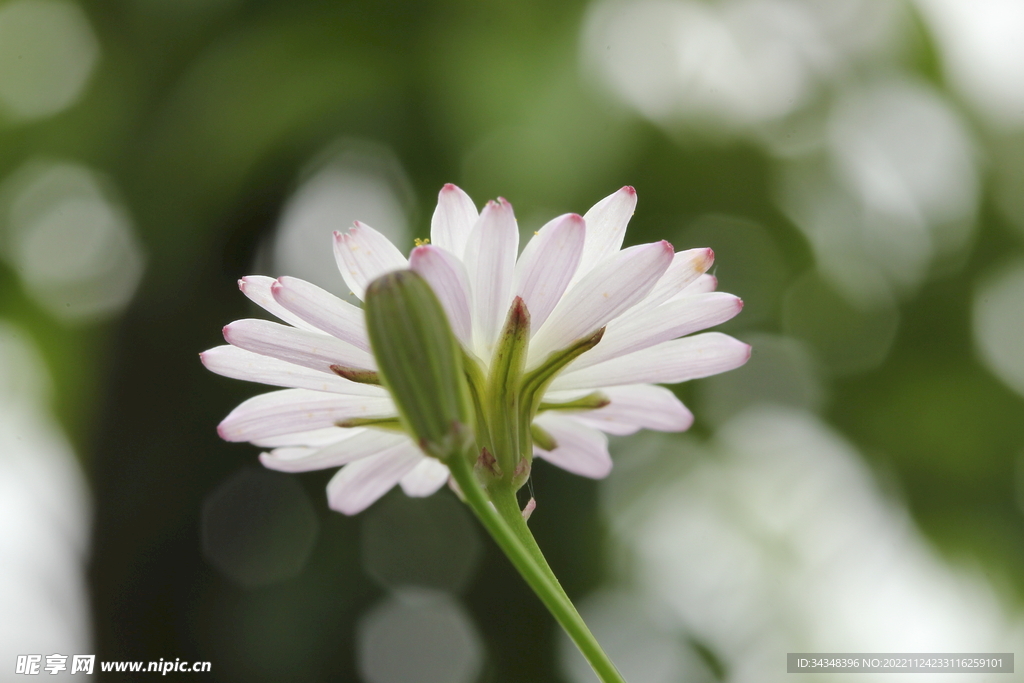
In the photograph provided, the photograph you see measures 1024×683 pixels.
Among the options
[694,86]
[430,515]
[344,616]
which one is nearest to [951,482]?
[694,86]

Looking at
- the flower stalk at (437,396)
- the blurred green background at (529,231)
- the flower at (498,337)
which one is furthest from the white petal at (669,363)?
the blurred green background at (529,231)

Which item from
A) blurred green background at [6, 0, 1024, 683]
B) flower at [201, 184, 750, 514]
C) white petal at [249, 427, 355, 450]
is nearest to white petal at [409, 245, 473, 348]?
flower at [201, 184, 750, 514]

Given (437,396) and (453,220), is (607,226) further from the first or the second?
(437,396)

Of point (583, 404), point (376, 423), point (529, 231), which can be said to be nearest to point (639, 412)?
point (583, 404)

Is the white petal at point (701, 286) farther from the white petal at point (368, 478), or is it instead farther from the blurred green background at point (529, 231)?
the blurred green background at point (529, 231)

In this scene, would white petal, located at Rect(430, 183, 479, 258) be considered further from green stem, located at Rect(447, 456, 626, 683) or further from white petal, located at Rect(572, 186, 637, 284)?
green stem, located at Rect(447, 456, 626, 683)

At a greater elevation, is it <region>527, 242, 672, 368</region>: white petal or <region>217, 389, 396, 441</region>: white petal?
<region>527, 242, 672, 368</region>: white petal
